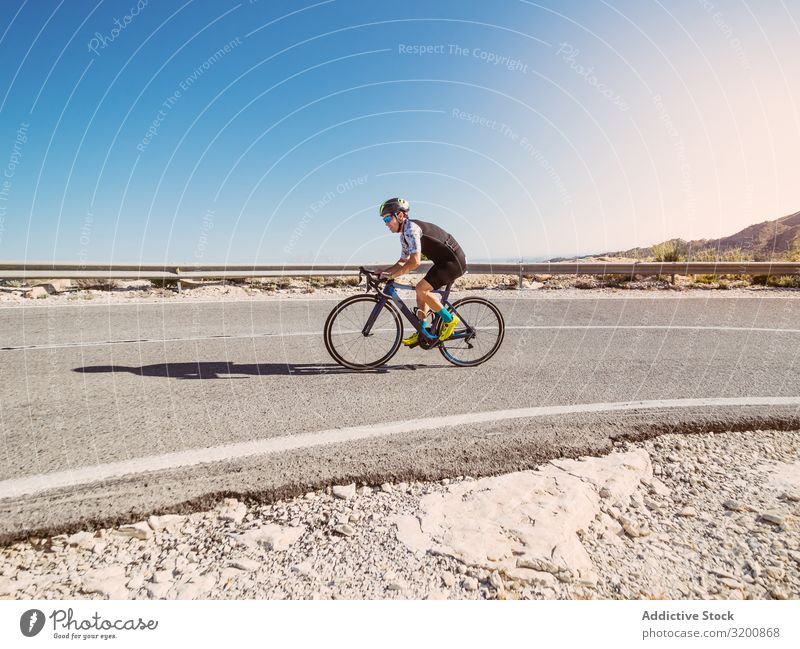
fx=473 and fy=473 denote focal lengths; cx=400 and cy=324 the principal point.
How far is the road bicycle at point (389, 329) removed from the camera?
5043 millimetres

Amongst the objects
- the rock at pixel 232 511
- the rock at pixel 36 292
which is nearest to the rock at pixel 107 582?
the rock at pixel 232 511

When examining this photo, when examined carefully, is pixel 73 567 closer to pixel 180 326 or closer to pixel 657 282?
pixel 180 326

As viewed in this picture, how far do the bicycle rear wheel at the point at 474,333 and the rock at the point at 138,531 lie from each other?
3734 mm

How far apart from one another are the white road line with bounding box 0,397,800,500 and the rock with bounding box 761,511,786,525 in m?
1.45

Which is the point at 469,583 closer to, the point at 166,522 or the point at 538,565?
the point at 538,565

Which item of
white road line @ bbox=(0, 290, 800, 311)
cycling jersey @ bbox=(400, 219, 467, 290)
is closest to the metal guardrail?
white road line @ bbox=(0, 290, 800, 311)

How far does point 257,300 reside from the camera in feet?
32.4

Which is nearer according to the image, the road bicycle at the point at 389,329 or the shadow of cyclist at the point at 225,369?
the shadow of cyclist at the point at 225,369

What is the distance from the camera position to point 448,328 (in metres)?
5.31

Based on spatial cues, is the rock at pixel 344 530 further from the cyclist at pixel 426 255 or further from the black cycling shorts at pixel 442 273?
the black cycling shorts at pixel 442 273

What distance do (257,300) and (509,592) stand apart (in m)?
8.96

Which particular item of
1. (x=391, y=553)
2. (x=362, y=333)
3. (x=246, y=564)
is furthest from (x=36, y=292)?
(x=391, y=553)

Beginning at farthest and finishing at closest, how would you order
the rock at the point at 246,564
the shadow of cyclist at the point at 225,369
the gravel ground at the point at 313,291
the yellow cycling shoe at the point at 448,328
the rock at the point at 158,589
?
the gravel ground at the point at 313,291 < the yellow cycling shoe at the point at 448,328 < the shadow of cyclist at the point at 225,369 < the rock at the point at 246,564 < the rock at the point at 158,589

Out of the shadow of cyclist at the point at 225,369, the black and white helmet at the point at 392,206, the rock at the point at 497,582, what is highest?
the black and white helmet at the point at 392,206
